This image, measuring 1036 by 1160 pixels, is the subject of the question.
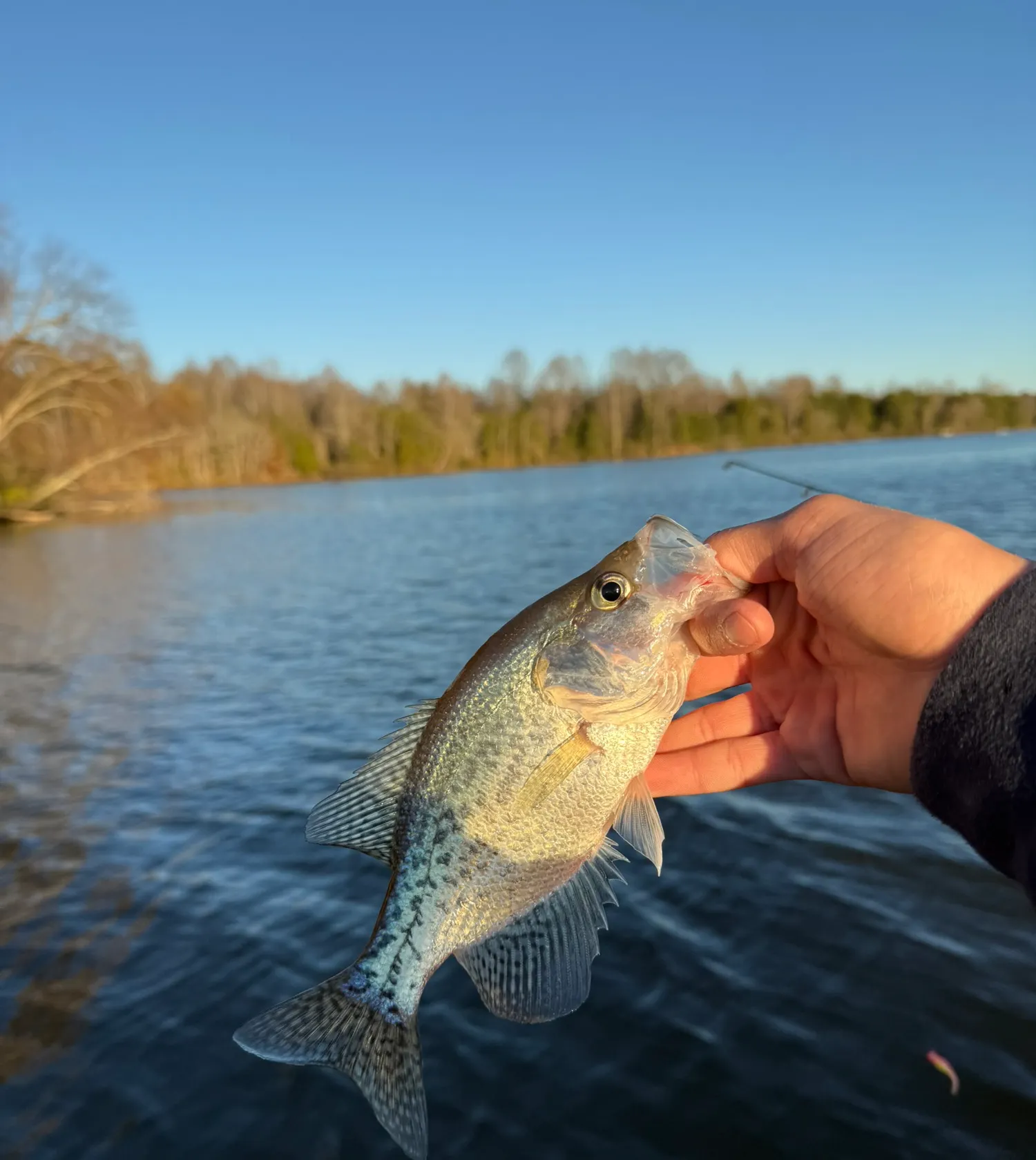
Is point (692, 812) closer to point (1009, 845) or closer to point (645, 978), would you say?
point (645, 978)

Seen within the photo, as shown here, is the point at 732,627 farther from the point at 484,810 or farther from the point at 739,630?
the point at 484,810

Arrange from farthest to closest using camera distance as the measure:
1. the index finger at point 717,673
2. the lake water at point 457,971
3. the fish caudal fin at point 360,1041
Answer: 1. the lake water at point 457,971
2. the index finger at point 717,673
3. the fish caudal fin at point 360,1041

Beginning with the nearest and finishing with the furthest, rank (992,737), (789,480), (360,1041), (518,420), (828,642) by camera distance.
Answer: (992,737) → (360,1041) → (828,642) → (789,480) → (518,420)

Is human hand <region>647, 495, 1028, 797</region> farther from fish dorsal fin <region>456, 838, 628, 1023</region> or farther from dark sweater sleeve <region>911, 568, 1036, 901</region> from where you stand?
fish dorsal fin <region>456, 838, 628, 1023</region>

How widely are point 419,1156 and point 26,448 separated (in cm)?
5914

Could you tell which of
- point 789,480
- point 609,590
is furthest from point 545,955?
point 789,480

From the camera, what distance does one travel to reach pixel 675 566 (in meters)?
3.04

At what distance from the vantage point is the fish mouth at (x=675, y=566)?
119 inches

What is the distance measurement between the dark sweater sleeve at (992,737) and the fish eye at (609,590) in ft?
3.54

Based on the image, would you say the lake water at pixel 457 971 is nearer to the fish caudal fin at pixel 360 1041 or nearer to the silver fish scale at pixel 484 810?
the fish caudal fin at pixel 360 1041

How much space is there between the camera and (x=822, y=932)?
6.10 m

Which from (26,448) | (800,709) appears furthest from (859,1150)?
(26,448)

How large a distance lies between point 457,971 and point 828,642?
413cm

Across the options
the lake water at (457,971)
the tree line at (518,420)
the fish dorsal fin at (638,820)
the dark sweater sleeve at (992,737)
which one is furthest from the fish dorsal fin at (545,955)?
the tree line at (518,420)
